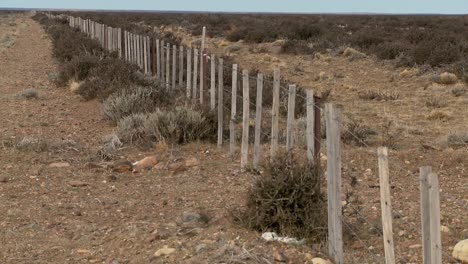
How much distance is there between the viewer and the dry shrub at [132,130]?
9.57m

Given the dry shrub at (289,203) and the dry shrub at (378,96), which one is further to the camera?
the dry shrub at (378,96)

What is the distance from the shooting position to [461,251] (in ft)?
15.5

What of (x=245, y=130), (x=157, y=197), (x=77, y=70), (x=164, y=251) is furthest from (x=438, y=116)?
(x=77, y=70)

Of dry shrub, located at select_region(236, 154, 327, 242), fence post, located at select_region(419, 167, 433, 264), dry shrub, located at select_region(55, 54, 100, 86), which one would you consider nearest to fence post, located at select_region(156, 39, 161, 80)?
dry shrub, located at select_region(55, 54, 100, 86)

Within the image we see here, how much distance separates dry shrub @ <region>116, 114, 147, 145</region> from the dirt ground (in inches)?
13.2

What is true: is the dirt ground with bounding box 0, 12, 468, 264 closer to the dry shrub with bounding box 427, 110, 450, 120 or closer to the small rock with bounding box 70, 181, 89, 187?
the small rock with bounding box 70, 181, 89, 187

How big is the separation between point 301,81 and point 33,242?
13733mm

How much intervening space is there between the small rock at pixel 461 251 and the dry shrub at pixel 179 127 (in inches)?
204

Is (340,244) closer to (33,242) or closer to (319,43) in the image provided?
(33,242)

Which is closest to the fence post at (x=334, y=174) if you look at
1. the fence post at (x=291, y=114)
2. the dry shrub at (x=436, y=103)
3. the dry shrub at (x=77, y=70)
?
the fence post at (x=291, y=114)

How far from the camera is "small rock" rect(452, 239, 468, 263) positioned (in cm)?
467

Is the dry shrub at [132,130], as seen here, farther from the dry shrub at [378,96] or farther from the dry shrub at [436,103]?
the dry shrub at [436,103]

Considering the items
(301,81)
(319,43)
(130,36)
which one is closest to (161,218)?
(301,81)

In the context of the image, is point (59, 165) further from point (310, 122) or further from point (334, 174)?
point (334, 174)
